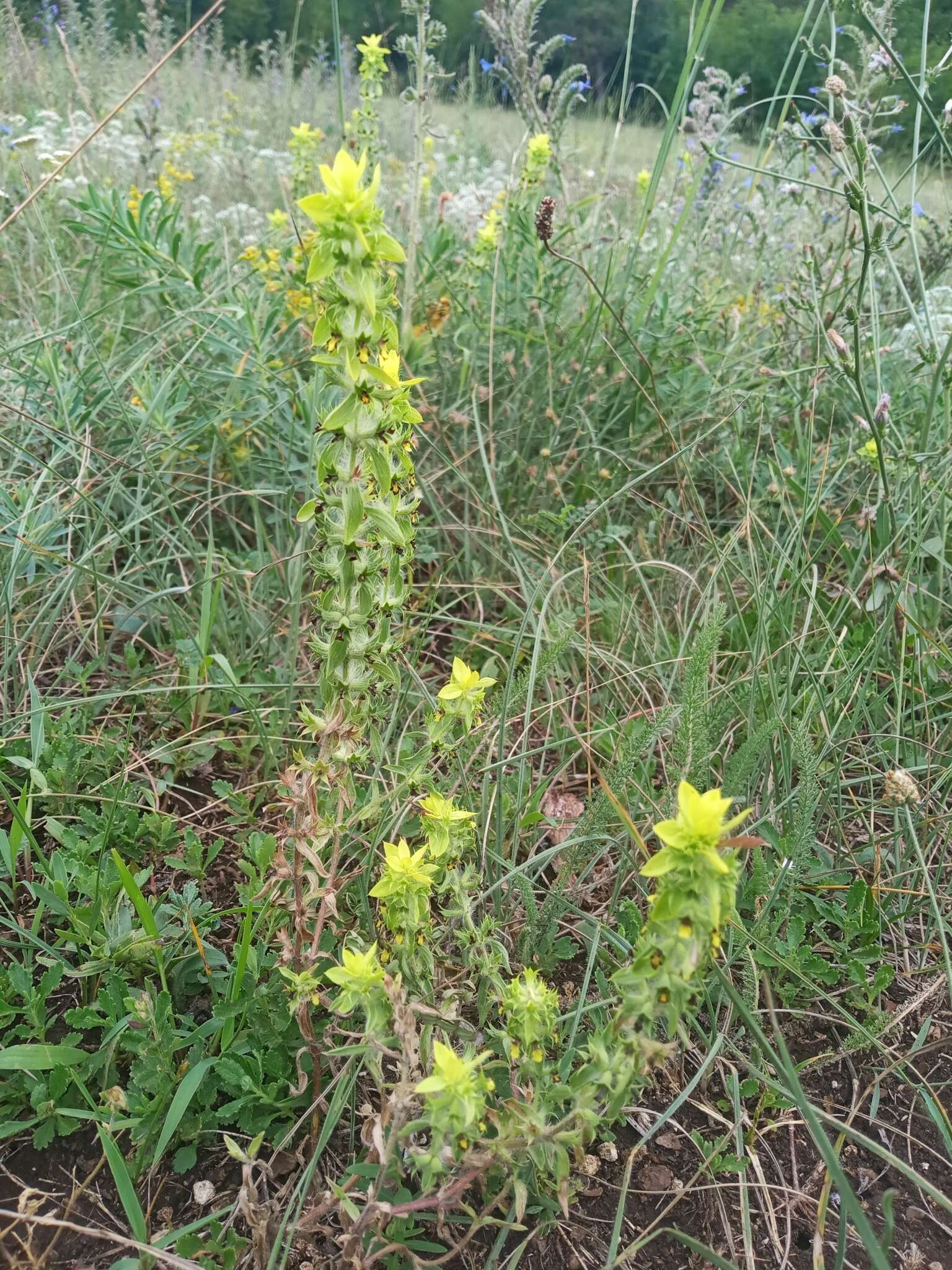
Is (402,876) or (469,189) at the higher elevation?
(469,189)

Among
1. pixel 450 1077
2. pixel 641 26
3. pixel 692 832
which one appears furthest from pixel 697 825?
pixel 641 26

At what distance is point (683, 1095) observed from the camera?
1062 millimetres

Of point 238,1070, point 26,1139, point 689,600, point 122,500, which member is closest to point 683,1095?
point 238,1070

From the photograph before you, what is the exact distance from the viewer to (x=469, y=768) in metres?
1.39

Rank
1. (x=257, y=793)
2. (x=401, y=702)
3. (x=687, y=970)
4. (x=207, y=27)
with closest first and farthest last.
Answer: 1. (x=687, y=970)
2. (x=257, y=793)
3. (x=401, y=702)
4. (x=207, y=27)

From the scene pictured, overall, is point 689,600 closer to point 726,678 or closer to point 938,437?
point 726,678

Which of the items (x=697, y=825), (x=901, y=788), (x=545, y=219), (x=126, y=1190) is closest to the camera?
(x=697, y=825)

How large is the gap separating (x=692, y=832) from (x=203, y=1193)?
84 cm

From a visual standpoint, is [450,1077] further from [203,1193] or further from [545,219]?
[545,219]

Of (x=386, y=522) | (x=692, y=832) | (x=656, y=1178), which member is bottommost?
(x=656, y=1178)

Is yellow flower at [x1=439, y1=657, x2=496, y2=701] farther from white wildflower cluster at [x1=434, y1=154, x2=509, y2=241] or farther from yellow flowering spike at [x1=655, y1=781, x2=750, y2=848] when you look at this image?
white wildflower cluster at [x1=434, y1=154, x2=509, y2=241]

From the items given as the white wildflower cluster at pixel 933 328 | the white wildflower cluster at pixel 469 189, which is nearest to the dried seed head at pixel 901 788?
the white wildflower cluster at pixel 933 328

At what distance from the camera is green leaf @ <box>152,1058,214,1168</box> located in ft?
3.41

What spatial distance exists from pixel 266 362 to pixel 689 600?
1.22 meters
